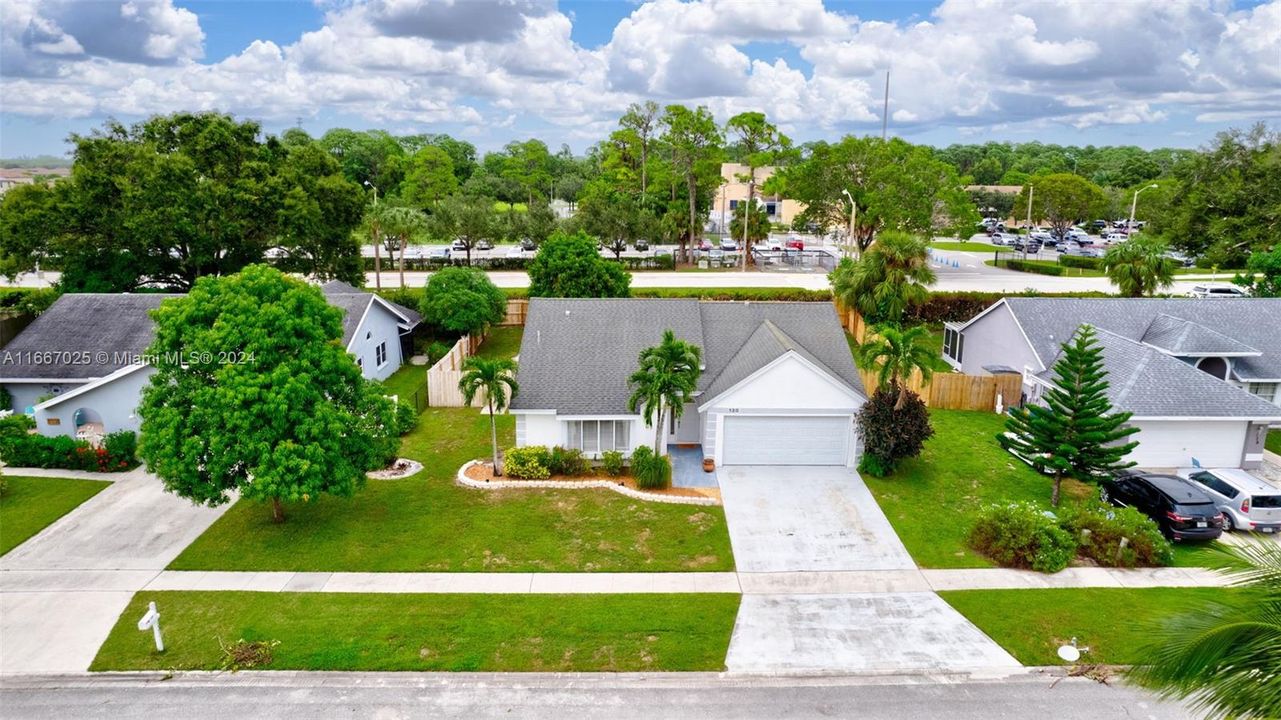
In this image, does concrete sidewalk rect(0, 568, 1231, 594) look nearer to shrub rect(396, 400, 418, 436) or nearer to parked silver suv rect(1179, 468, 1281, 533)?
parked silver suv rect(1179, 468, 1281, 533)

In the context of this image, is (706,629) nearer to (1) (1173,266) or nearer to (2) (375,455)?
(2) (375,455)

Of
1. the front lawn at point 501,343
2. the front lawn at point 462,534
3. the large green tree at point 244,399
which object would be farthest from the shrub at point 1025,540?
the front lawn at point 501,343

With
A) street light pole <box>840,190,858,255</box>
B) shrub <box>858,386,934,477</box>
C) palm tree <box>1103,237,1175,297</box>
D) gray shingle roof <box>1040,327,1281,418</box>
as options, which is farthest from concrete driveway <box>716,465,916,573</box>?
street light pole <box>840,190,858,255</box>

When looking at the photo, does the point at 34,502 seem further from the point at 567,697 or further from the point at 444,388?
the point at 567,697

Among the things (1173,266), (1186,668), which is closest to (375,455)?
(1186,668)

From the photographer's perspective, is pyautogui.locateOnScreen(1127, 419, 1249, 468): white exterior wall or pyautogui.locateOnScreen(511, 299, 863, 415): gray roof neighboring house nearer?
pyautogui.locateOnScreen(1127, 419, 1249, 468): white exterior wall

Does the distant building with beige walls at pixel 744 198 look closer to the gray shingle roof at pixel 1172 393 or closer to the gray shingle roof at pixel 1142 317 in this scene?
the gray shingle roof at pixel 1142 317
